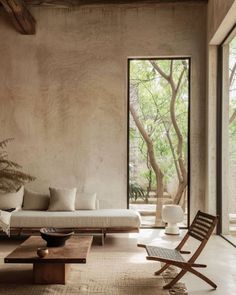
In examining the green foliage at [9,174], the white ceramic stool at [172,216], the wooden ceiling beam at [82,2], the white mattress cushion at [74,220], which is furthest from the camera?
the wooden ceiling beam at [82,2]

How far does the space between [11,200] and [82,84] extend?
2399 mm

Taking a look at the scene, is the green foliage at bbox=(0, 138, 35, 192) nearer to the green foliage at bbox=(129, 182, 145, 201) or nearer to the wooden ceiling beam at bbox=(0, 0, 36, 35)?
the green foliage at bbox=(129, 182, 145, 201)

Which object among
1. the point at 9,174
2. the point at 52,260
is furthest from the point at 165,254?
the point at 9,174

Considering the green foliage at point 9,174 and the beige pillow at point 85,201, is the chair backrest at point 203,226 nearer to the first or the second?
the beige pillow at point 85,201

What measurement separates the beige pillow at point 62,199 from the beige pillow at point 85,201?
122 mm

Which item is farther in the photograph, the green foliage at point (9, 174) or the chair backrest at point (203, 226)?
the green foliage at point (9, 174)

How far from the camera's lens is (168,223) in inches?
256

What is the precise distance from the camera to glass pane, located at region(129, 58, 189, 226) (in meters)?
6.98

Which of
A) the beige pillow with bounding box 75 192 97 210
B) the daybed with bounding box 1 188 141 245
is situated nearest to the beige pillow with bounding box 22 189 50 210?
the daybed with bounding box 1 188 141 245

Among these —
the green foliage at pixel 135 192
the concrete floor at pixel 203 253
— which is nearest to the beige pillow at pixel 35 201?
the concrete floor at pixel 203 253

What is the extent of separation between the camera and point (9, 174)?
265 inches

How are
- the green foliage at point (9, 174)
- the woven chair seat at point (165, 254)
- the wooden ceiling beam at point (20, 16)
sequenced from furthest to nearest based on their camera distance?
the green foliage at point (9, 174), the wooden ceiling beam at point (20, 16), the woven chair seat at point (165, 254)

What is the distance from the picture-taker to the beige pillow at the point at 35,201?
6.43 meters

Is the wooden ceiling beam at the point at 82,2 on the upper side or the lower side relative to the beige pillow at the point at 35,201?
upper
